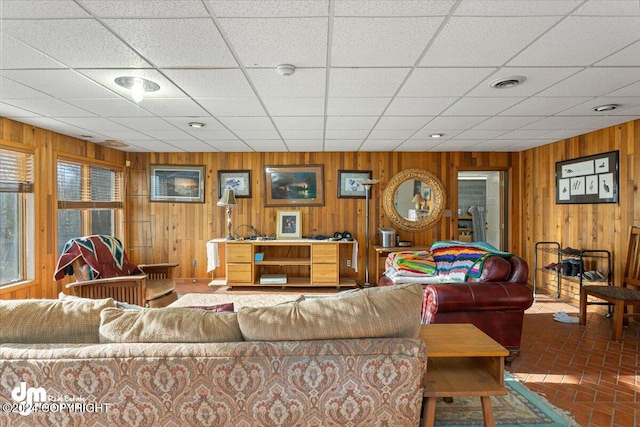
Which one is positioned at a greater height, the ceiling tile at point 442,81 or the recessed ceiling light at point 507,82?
the ceiling tile at point 442,81

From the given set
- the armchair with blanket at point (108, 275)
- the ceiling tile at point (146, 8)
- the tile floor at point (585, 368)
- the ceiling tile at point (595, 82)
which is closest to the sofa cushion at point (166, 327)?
the ceiling tile at point (146, 8)

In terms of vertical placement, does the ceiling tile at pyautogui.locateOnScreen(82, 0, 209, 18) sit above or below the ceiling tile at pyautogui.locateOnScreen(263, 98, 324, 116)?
below

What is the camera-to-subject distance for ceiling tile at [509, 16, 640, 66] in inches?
69.1

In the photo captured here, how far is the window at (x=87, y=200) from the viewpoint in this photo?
4363mm

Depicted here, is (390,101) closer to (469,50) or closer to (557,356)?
(469,50)

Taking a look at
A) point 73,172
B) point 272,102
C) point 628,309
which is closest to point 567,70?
point 272,102

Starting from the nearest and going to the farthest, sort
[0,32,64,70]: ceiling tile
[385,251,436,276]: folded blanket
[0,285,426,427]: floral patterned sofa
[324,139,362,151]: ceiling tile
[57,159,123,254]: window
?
[0,285,426,427]: floral patterned sofa < [0,32,64,70]: ceiling tile < [385,251,436,276]: folded blanket < [57,159,123,254]: window < [324,139,362,151]: ceiling tile

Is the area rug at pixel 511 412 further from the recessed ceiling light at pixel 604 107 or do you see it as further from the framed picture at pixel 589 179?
the framed picture at pixel 589 179

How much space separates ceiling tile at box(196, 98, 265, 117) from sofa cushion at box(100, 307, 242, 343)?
2.16 meters

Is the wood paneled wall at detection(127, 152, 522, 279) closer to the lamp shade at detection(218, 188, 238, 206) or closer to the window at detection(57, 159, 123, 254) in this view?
the window at detection(57, 159, 123, 254)

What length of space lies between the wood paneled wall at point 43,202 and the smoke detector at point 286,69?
3361mm

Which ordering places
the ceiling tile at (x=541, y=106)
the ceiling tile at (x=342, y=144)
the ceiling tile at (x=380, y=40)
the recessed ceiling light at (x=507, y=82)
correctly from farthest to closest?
the ceiling tile at (x=342, y=144) → the ceiling tile at (x=541, y=106) → the recessed ceiling light at (x=507, y=82) → the ceiling tile at (x=380, y=40)

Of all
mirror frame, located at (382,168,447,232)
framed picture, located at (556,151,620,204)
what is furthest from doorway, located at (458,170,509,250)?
framed picture, located at (556,151,620,204)

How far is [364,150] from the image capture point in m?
5.57
